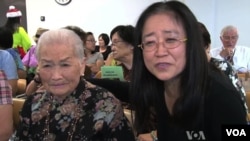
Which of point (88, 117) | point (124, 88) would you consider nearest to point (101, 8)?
point (124, 88)

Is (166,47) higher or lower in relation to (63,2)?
lower

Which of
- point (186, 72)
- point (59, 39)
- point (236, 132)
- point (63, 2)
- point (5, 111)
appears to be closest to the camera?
point (236, 132)

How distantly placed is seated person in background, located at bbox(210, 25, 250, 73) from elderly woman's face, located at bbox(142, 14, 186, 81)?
121 inches

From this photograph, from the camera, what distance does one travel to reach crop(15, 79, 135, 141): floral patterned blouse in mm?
1562

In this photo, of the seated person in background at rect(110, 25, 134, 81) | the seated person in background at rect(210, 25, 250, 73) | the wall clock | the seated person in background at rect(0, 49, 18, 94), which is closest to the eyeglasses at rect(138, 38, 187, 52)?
the seated person in background at rect(110, 25, 134, 81)

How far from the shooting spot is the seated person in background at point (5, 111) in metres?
1.79

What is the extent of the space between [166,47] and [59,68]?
2.03 feet

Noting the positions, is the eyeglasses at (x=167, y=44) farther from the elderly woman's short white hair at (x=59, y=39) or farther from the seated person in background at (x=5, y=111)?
the seated person in background at (x=5, y=111)

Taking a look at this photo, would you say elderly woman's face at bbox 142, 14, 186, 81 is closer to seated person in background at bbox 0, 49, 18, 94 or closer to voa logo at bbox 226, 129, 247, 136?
voa logo at bbox 226, 129, 247, 136

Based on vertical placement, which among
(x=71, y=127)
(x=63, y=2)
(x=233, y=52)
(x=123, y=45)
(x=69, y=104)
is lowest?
(x=71, y=127)

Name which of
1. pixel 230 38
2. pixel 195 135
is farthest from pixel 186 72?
pixel 230 38

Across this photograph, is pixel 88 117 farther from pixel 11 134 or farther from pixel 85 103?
pixel 11 134

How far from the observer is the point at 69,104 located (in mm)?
1616

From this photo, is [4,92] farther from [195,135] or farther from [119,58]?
[119,58]
